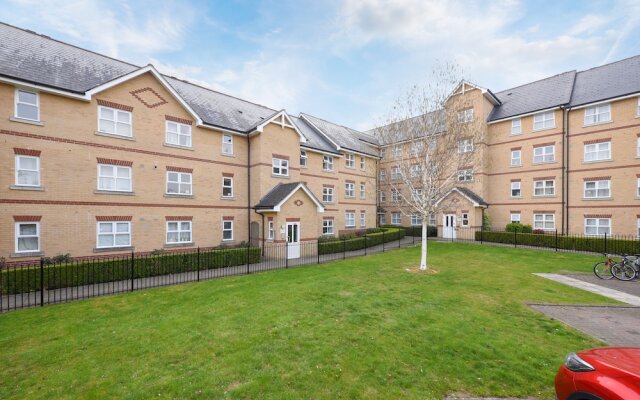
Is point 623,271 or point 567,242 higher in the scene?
point 567,242

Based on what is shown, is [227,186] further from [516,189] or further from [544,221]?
[544,221]

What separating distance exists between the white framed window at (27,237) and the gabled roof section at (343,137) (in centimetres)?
2229

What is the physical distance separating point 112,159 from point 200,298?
10375 millimetres

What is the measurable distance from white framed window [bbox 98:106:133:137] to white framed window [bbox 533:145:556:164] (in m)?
32.2

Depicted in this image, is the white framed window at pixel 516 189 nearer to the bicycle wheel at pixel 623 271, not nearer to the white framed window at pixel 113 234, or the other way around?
the bicycle wheel at pixel 623 271

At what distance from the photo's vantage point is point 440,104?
14.9 m

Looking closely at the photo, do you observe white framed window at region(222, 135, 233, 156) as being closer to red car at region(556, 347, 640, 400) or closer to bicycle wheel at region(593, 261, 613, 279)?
red car at region(556, 347, 640, 400)

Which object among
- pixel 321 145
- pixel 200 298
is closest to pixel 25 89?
pixel 200 298

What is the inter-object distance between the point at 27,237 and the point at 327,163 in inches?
826

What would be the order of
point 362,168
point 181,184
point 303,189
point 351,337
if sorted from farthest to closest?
point 362,168
point 303,189
point 181,184
point 351,337

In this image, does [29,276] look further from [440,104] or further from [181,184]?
[440,104]

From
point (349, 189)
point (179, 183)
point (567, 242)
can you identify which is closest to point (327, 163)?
point (349, 189)

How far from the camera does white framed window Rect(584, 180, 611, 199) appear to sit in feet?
71.1

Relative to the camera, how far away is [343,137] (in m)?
31.7
